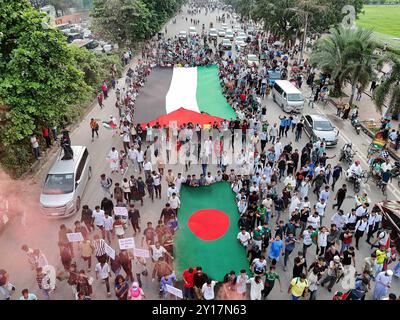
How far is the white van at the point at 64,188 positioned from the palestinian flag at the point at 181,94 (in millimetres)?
8676

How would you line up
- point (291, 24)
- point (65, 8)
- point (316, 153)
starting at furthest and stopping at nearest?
point (65, 8) < point (291, 24) < point (316, 153)

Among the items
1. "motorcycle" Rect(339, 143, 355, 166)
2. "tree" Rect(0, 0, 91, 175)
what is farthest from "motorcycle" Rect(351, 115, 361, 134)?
"tree" Rect(0, 0, 91, 175)

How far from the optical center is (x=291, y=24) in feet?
136

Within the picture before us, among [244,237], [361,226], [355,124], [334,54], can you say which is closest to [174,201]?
[244,237]

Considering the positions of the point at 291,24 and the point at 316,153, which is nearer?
the point at 316,153

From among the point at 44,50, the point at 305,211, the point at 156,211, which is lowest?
the point at 156,211

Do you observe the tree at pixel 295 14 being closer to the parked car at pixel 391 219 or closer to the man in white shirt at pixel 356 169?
the man in white shirt at pixel 356 169

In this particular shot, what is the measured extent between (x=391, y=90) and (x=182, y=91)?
15.2 m

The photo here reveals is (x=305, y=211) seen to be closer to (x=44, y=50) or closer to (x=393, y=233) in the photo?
(x=393, y=233)

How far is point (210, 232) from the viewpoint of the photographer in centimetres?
1307

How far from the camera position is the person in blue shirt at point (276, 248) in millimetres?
10570

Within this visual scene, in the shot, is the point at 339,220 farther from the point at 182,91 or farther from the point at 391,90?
the point at 182,91

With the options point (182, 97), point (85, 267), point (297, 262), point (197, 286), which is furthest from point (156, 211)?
point (182, 97)

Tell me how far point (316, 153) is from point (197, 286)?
10.3 meters
